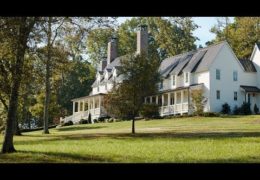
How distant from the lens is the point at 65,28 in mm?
19547

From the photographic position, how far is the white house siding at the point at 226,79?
48.2 meters

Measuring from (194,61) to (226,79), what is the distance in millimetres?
4217

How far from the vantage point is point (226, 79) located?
162 ft

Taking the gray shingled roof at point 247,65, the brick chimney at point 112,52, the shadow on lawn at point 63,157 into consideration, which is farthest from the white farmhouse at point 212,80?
the shadow on lawn at point 63,157

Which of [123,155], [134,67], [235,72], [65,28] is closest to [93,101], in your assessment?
[235,72]

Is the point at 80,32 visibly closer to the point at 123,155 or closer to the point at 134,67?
the point at 123,155

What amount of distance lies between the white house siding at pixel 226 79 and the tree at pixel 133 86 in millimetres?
19805

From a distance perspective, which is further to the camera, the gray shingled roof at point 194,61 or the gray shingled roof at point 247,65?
the gray shingled roof at point 247,65

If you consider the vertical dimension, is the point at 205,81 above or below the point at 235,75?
below

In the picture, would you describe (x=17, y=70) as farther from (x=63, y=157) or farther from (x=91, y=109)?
(x=91, y=109)

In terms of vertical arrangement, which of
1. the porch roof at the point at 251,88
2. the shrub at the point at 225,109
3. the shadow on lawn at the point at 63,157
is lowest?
the shadow on lawn at the point at 63,157

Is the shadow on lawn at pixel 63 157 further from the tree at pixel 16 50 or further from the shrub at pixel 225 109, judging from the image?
the shrub at pixel 225 109

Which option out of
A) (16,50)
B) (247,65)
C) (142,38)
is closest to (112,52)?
(142,38)

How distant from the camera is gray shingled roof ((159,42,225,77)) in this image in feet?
161
